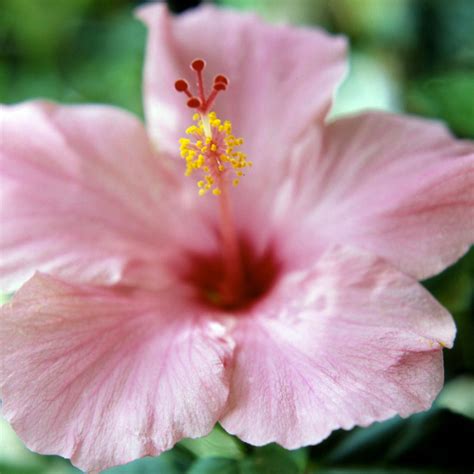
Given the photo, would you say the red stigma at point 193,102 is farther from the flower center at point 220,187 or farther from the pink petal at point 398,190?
the pink petal at point 398,190

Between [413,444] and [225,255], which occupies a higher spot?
[225,255]

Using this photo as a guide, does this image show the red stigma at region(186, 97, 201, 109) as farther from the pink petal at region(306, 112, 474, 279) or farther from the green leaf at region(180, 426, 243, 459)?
the green leaf at region(180, 426, 243, 459)

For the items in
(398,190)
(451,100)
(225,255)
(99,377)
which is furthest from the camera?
(451,100)

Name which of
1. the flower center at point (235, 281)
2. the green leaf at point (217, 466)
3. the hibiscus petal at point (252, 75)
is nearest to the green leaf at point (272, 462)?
the green leaf at point (217, 466)

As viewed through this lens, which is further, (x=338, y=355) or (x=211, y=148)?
(x=211, y=148)

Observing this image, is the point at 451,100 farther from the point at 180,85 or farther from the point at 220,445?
the point at 220,445

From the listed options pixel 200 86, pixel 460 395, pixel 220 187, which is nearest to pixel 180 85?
pixel 200 86

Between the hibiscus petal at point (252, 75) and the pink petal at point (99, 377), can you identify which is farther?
the hibiscus petal at point (252, 75)
